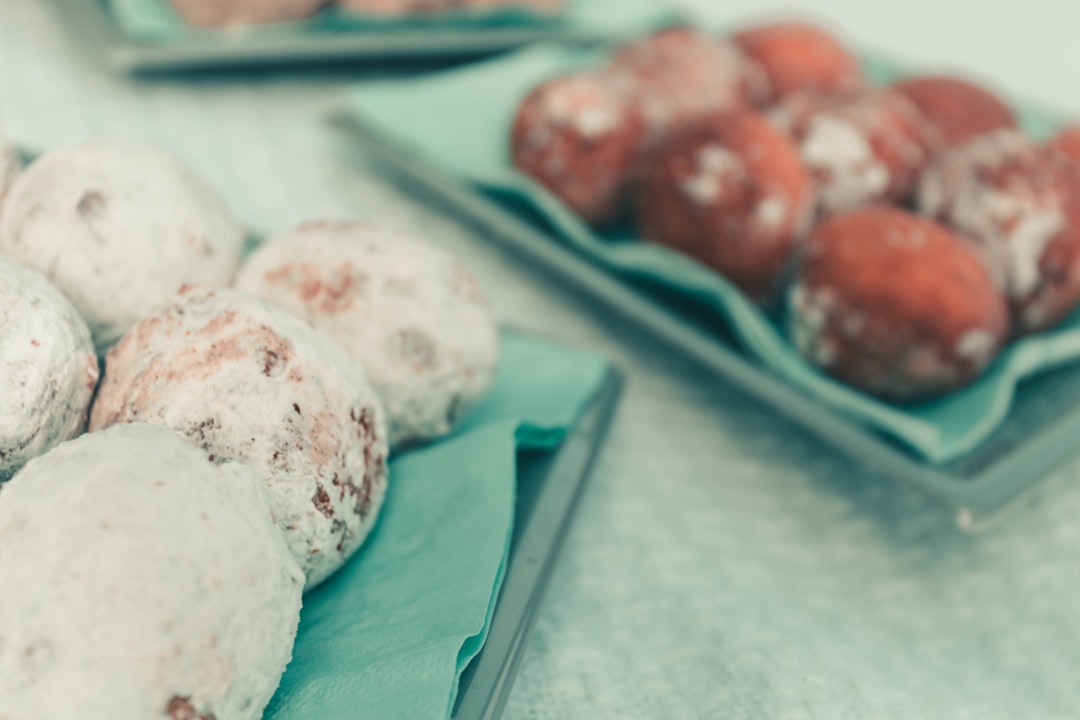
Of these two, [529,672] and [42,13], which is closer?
[529,672]

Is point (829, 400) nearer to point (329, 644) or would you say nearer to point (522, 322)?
point (522, 322)

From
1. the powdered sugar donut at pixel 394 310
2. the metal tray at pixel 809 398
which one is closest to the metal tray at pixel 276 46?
the metal tray at pixel 809 398

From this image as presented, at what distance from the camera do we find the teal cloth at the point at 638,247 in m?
0.69

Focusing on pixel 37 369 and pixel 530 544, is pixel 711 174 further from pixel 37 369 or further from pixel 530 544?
pixel 37 369

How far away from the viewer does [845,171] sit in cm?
86

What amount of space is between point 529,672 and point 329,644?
12 cm

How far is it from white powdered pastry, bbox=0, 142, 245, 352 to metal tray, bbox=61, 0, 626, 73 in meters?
0.51

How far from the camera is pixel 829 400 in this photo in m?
0.70

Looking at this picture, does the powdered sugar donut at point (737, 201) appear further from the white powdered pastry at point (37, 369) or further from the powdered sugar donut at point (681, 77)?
the white powdered pastry at point (37, 369)

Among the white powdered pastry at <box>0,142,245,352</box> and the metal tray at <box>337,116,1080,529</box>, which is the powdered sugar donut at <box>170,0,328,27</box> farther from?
the white powdered pastry at <box>0,142,245,352</box>

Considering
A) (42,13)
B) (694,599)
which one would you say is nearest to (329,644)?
(694,599)

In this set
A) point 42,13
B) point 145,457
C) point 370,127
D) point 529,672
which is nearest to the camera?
point 145,457

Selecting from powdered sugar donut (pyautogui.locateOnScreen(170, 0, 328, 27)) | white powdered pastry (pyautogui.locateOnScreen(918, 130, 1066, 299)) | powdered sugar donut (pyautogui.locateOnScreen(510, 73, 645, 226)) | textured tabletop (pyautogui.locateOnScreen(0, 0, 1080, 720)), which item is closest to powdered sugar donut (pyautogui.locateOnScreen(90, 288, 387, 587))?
textured tabletop (pyautogui.locateOnScreen(0, 0, 1080, 720))

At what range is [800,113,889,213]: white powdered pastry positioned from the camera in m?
0.86
